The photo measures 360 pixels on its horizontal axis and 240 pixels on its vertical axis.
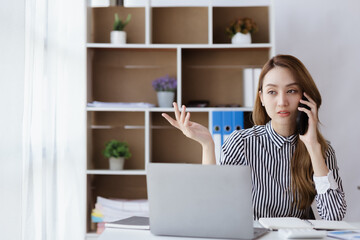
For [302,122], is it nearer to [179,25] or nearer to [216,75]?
[216,75]

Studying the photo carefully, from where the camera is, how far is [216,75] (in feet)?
11.8

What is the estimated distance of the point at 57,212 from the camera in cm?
245

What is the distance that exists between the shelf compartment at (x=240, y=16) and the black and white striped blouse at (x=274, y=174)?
5.02 ft

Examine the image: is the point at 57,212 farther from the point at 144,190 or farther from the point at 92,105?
the point at 144,190

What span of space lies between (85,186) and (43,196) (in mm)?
1143

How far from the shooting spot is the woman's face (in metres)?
2.09

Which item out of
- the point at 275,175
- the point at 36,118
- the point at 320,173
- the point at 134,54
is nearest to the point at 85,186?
the point at 134,54

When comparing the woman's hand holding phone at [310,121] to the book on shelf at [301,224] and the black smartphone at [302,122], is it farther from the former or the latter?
the book on shelf at [301,224]

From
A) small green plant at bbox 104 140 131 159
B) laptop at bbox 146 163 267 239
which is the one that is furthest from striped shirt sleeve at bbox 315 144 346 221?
small green plant at bbox 104 140 131 159

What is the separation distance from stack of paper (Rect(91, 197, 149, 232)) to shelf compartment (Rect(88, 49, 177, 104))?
2.63ft

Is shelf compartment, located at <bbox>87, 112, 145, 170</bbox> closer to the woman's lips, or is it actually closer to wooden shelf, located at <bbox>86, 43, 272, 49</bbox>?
wooden shelf, located at <bbox>86, 43, 272, 49</bbox>

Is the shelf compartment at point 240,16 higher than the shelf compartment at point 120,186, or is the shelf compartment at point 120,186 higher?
the shelf compartment at point 240,16

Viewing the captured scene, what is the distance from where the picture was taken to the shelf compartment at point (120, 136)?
362 centimetres

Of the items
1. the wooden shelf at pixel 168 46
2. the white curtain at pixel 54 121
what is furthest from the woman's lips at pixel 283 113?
the wooden shelf at pixel 168 46
